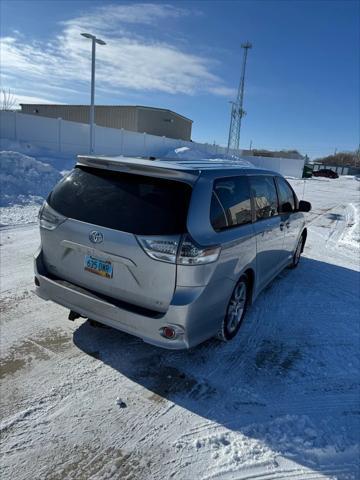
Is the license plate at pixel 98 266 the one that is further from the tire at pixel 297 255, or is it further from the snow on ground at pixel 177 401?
the tire at pixel 297 255

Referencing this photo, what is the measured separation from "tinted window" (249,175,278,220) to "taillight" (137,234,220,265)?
1.57m

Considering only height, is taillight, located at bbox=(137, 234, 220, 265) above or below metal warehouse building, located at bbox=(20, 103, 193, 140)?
below

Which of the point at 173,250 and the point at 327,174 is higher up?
the point at 173,250

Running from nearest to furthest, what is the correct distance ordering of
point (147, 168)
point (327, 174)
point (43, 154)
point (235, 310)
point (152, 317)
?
point (152, 317) < point (147, 168) < point (235, 310) < point (43, 154) < point (327, 174)

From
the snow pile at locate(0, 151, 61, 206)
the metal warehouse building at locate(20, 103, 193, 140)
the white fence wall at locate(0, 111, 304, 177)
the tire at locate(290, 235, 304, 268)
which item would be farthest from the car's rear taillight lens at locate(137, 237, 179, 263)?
the metal warehouse building at locate(20, 103, 193, 140)

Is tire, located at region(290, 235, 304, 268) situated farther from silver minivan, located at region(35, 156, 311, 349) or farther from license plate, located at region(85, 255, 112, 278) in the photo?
license plate, located at region(85, 255, 112, 278)

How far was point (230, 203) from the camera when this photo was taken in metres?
3.40

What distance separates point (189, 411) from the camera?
278 cm

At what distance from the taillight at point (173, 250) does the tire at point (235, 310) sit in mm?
952

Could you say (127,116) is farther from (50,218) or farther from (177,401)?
(177,401)

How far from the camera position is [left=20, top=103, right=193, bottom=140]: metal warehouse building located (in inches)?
1647

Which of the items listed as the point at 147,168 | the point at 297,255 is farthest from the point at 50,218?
the point at 297,255

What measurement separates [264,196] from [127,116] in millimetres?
40984

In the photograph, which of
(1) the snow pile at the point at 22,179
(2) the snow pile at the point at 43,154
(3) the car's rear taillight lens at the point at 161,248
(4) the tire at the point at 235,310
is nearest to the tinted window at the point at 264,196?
(4) the tire at the point at 235,310
